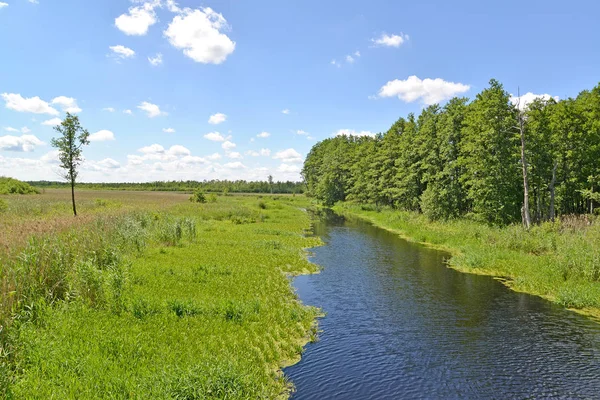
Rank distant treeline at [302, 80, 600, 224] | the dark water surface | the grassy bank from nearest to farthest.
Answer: the dark water surface, the grassy bank, distant treeline at [302, 80, 600, 224]

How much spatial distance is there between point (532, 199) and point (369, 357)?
1430 inches

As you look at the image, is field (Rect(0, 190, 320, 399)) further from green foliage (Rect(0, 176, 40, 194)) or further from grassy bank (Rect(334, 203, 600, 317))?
green foliage (Rect(0, 176, 40, 194))

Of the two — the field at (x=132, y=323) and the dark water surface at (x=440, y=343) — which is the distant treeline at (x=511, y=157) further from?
the field at (x=132, y=323)

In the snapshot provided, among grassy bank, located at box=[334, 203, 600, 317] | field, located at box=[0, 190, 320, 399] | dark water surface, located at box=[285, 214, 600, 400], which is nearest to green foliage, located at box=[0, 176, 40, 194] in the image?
field, located at box=[0, 190, 320, 399]

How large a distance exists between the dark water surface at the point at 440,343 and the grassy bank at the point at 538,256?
53.8 inches

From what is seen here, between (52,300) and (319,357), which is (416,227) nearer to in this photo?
(319,357)

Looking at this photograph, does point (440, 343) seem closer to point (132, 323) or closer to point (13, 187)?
point (132, 323)

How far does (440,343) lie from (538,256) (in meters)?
16.1

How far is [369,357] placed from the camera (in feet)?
42.7

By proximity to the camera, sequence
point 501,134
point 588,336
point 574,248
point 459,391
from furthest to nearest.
A: point 501,134, point 574,248, point 588,336, point 459,391

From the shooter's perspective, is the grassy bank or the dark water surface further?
the grassy bank

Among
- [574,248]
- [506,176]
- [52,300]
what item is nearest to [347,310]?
[52,300]

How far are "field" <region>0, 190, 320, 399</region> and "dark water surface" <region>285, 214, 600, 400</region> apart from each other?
1.53m

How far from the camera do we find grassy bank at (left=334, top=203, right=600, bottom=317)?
19.3 meters
